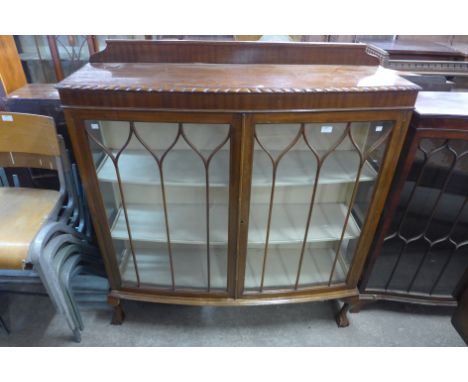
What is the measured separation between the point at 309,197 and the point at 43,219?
1.02 m

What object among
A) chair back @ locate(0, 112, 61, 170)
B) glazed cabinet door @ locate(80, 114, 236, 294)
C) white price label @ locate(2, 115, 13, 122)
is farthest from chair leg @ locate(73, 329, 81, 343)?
white price label @ locate(2, 115, 13, 122)

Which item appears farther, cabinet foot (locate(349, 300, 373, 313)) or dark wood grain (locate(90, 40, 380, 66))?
cabinet foot (locate(349, 300, 373, 313))

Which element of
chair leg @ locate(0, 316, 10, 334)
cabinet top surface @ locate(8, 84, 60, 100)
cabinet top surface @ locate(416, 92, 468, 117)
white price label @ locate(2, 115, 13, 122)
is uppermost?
cabinet top surface @ locate(416, 92, 468, 117)

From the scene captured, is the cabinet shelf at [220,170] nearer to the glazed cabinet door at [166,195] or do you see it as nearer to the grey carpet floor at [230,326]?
the glazed cabinet door at [166,195]

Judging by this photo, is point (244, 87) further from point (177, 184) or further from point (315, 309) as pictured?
point (315, 309)

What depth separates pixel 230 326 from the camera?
141cm

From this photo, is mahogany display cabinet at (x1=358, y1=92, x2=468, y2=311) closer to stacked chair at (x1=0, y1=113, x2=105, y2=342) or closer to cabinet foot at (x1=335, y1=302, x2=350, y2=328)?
cabinet foot at (x1=335, y1=302, x2=350, y2=328)

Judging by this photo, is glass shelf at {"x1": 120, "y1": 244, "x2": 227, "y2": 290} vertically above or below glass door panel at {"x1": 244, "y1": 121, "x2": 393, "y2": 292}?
below

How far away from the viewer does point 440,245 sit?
121 cm

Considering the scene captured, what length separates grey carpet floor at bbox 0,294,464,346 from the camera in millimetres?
1349

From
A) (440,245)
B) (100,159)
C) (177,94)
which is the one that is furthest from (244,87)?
(440,245)

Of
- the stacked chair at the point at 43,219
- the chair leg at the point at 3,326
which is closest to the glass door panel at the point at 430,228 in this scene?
the stacked chair at the point at 43,219

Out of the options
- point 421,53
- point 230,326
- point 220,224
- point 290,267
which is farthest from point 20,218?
point 421,53

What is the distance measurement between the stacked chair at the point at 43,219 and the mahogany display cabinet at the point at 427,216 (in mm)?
1201
